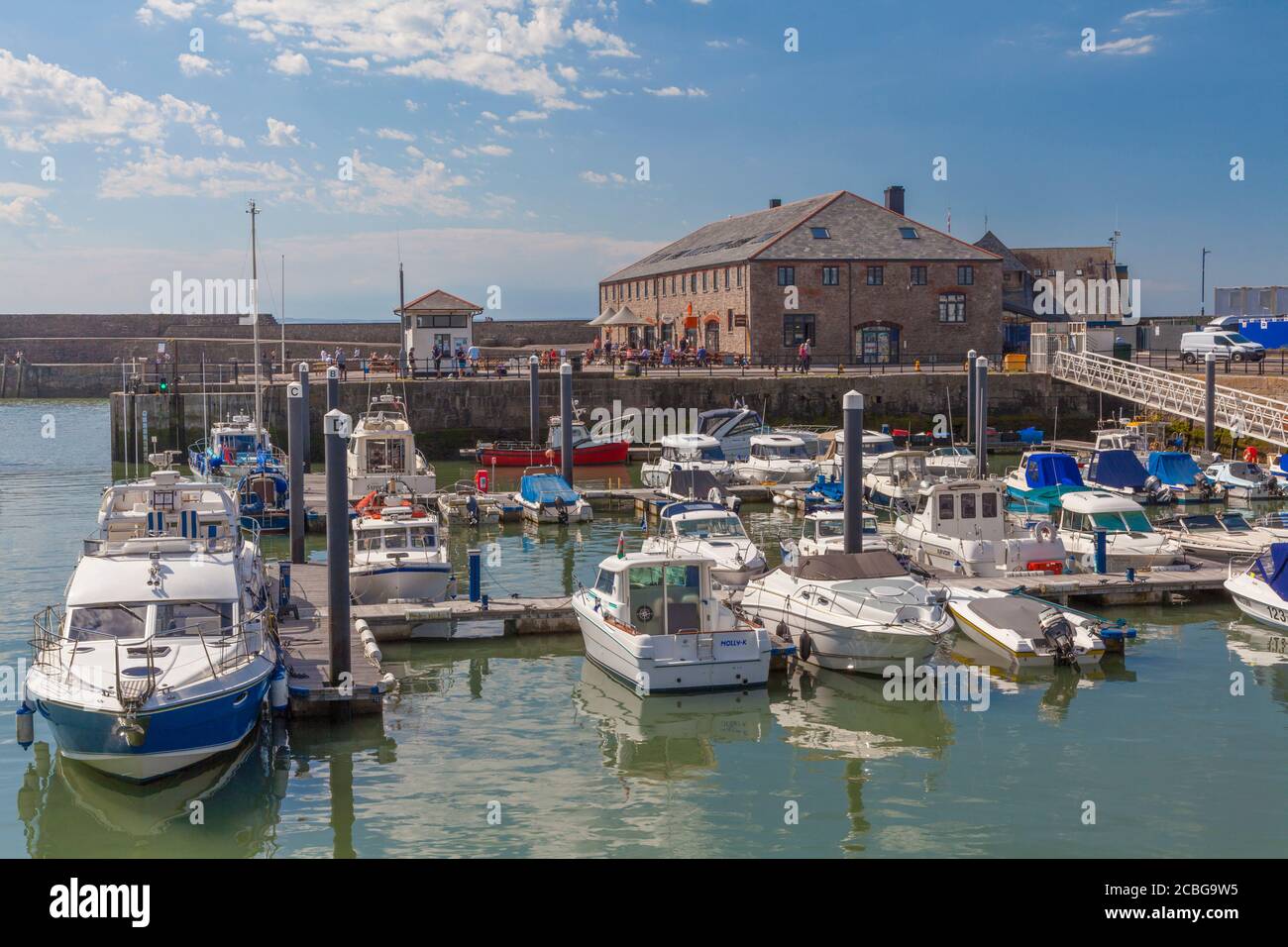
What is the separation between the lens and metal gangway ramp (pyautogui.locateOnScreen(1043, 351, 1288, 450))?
1781 inches

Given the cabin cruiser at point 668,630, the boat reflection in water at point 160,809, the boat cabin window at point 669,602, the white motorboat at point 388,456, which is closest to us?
the boat reflection in water at point 160,809

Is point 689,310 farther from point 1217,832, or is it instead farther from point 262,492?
point 1217,832

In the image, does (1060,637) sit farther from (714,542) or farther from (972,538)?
(714,542)

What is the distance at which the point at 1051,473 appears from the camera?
38688mm

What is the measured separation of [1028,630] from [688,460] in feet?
74.2

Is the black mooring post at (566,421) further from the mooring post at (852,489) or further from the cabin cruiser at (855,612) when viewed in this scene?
the cabin cruiser at (855,612)

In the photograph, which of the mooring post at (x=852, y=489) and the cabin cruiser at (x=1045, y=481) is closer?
the mooring post at (x=852, y=489)

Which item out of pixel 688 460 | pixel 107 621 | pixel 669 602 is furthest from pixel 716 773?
pixel 688 460

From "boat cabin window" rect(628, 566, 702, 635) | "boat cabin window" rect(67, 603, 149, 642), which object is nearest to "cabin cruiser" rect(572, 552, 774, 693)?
"boat cabin window" rect(628, 566, 702, 635)

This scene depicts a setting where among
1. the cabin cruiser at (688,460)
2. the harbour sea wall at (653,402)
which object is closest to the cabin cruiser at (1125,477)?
the cabin cruiser at (688,460)

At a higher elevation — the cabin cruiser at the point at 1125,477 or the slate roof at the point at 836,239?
A: the slate roof at the point at 836,239

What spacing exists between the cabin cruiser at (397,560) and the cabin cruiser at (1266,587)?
1454cm

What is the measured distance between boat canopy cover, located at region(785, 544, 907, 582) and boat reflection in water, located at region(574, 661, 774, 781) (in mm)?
2382

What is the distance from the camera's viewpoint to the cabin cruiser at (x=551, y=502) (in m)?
37.9
